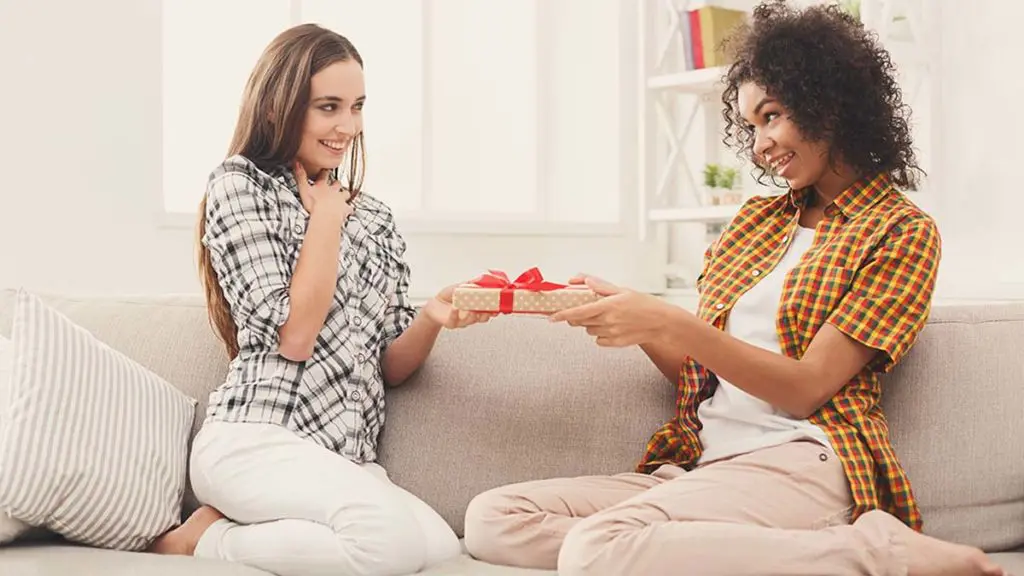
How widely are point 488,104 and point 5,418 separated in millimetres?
2936

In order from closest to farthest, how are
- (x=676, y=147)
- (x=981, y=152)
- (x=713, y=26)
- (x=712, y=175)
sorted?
(x=981, y=152)
(x=713, y=26)
(x=712, y=175)
(x=676, y=147)

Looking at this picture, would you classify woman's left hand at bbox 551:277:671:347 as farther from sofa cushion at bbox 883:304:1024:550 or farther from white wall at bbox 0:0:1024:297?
white wall at bbox 0:0:1024:297

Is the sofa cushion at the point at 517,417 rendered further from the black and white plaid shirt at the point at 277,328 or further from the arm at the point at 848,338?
the arm at the point at 848,338

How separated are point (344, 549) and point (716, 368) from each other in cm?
61

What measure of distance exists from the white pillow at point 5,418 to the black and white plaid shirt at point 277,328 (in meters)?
0.32

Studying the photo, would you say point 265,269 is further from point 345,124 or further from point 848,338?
point 848,338

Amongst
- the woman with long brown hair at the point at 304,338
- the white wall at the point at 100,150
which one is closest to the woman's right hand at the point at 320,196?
the woman with long brown hair at the point at 304,338

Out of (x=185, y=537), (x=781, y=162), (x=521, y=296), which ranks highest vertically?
(x=781, y=162)

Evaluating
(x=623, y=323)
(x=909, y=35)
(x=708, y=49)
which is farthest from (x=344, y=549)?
(x=708, y=49)

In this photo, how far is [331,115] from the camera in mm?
2104

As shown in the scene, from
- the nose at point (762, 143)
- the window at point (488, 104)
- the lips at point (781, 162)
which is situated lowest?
the lips at point (781, 162)

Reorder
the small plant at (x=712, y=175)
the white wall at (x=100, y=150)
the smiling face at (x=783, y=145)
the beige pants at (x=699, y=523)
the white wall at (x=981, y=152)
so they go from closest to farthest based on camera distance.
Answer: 1. the beige pants at (x=699, y=523)
2. the smiling face at (x=783, y=145)
3. the white wall at (x=981, y=152)
4. the white wall at (x=100, y=150)
5. the small plant at (x=712, y=175)

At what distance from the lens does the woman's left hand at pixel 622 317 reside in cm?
179

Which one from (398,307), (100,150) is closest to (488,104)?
(100,150)
